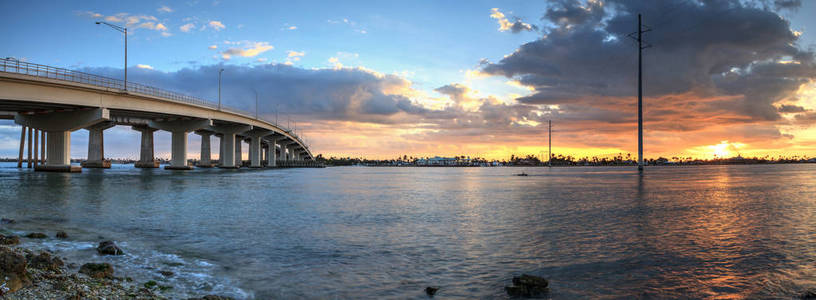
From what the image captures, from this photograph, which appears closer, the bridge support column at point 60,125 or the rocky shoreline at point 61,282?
the rocky shoreline at point 61,282

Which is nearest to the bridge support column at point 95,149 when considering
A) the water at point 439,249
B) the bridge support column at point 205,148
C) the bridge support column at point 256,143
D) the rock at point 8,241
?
the bridge support column at point 205,148

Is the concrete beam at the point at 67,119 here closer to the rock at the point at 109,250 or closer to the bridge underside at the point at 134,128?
the bridge underside at the point at 134,128

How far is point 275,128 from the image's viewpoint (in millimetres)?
132375

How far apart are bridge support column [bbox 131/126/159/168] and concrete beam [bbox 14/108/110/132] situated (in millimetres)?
46981

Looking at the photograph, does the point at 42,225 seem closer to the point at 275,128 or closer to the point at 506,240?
the point at 506,240

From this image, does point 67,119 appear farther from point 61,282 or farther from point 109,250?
point 61,282

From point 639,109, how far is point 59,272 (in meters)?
91.2

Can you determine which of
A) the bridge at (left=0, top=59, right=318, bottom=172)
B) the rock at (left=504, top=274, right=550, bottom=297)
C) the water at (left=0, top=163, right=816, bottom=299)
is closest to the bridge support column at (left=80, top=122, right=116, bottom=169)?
the bridge at (left=0, top=59, right=318, bottom=172)

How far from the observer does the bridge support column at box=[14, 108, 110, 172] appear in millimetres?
57406

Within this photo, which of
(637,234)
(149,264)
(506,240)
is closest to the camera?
(149,264)

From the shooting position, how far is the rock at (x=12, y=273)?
689cm

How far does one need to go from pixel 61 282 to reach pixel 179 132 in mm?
89904

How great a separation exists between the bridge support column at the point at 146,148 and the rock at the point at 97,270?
4651 inches

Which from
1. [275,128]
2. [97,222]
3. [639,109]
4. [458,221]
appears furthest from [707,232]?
[275,128]
